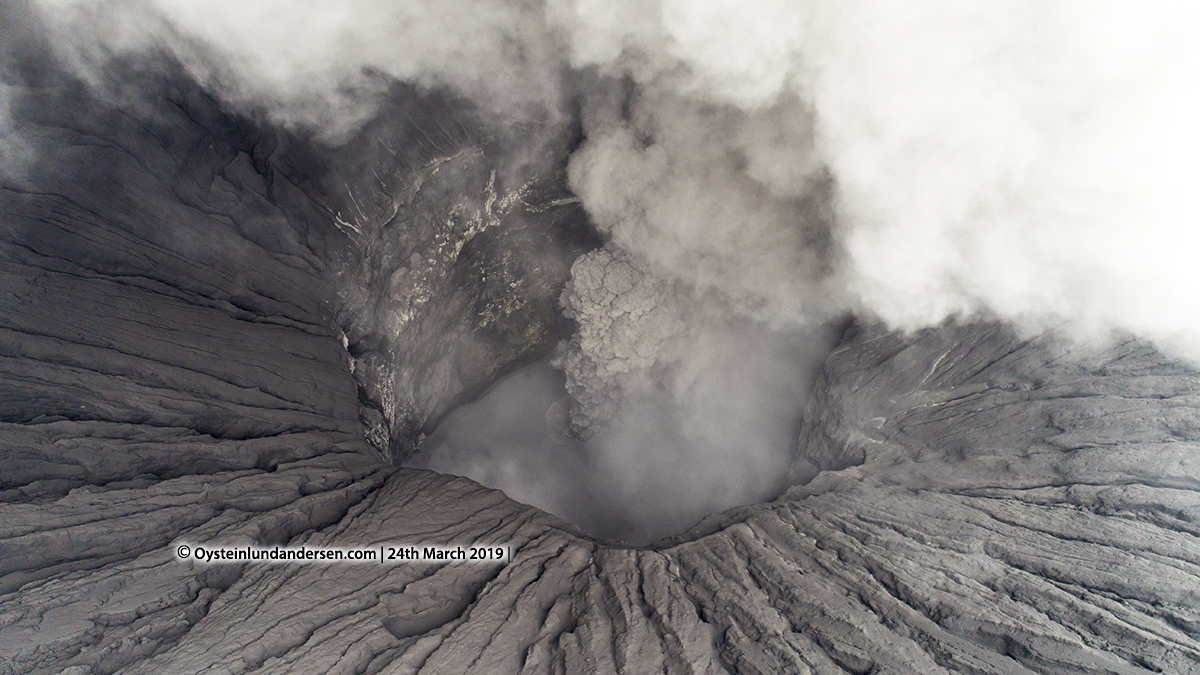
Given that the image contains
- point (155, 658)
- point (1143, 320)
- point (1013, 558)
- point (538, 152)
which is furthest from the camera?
point (538, 152)

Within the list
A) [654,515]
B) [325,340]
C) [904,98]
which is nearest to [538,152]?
[325,340]

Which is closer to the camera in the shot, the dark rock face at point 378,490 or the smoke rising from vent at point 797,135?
the dark rock face at point 378,490

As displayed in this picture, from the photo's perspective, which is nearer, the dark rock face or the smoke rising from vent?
the dark rock face

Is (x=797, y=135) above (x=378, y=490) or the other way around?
above

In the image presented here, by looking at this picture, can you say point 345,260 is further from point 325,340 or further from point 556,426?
point 556,426
